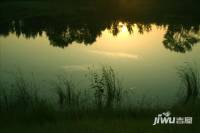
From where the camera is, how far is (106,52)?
11766mm

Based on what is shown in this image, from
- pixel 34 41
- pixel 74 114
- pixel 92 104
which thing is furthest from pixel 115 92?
pixel 34 41

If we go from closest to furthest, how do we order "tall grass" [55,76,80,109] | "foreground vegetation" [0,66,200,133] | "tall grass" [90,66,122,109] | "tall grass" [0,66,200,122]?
"foreground vegetation" [0,66,200,133] → "tall grass" [0,66,200,122] → "tall grass" [55,76,80,109] → "tall grass" [90,66,122,109]

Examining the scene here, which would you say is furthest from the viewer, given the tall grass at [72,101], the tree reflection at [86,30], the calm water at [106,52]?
the tree reflection at [86,30]

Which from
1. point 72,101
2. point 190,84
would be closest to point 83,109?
point 72,101

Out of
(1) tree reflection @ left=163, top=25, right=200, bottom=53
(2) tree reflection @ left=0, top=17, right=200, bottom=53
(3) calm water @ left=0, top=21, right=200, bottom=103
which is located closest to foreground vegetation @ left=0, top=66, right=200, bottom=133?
(3) calm water @ left=0, top=21, right=200, bottom=103

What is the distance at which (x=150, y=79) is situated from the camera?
9477mm

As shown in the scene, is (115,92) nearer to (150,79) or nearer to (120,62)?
(150,79)

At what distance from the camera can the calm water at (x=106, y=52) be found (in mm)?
9250

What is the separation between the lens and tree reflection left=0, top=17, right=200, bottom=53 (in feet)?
42.3

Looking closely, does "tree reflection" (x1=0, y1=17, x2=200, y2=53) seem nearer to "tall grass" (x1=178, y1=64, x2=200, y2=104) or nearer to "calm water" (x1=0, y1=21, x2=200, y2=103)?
"calm water" (x1=0, y1=21, x2=200, y2=103)

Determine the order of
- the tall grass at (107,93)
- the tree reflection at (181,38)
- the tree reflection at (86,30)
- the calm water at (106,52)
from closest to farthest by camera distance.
Answer: 1. the tall grass at (107,93)
2. the calm water at (106,52)
3. the tree reflection at (181,38)
4. the tree reflection at (86,30)

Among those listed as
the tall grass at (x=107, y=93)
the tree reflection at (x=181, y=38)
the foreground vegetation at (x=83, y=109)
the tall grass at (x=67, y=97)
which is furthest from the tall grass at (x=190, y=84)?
the tree reflection at (x=181, y=38)

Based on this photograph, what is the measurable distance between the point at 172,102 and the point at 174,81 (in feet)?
3.80

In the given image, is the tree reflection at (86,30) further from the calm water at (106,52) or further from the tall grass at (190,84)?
the tall grass at (190,84)
